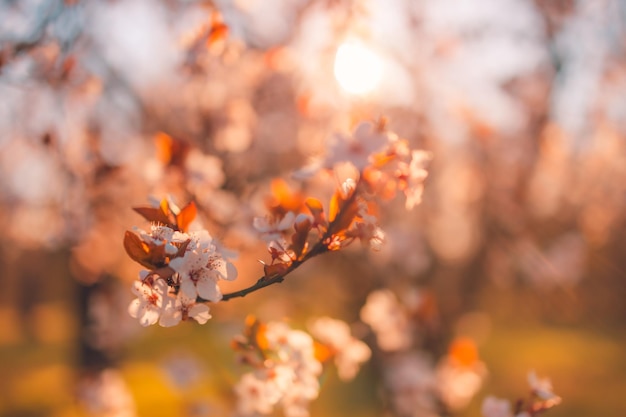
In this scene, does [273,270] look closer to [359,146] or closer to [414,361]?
[359,146]

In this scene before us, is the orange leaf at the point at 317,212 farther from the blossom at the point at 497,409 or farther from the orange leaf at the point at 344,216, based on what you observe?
the blossom at the point at 497,409

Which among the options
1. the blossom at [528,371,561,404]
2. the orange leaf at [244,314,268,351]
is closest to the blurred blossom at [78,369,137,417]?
the orange leaf at [244,314,268,351]

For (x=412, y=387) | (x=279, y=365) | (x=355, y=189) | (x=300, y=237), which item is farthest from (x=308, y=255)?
(x=412, y=387)

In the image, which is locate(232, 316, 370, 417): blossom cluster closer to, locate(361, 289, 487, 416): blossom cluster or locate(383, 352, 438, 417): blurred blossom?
locate(361, 289, 487, 416): blossom cluster

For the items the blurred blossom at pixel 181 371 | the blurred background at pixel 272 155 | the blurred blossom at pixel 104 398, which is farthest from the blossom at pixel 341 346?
the blurred blossom at pixel 104 398

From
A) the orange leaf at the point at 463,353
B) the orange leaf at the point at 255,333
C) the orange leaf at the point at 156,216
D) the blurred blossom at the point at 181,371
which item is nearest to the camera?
the orange leaf at the point at 156,216

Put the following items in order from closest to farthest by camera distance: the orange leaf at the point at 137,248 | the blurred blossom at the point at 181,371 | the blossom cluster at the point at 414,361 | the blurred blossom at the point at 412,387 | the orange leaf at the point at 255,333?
the orange leaf at the point at 137,248 < the orange leaf at the point at 255,333 < the blossom cluster at the point at 414,361 < the blurred blossom at the point at 412,387 < the blurred blossom at the point at 181,371

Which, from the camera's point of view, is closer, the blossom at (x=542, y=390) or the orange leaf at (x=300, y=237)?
the orange leaf at (x=300, y=237)
